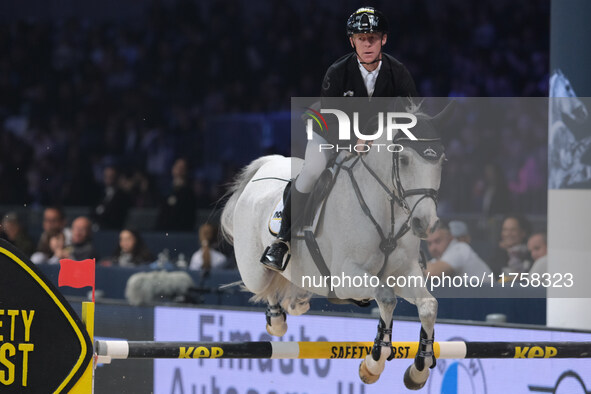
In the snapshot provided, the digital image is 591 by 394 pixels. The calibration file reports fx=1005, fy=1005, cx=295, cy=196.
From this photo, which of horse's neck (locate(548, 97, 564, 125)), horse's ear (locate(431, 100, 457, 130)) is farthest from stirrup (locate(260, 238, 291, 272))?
horse's neck (locate(548, 97, 564, 125))

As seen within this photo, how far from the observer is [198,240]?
9.52m

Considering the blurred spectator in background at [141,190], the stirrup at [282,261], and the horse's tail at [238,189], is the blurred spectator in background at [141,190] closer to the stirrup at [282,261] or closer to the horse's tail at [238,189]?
the horse's tail at [238,189]

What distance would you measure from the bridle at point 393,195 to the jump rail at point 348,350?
0.46 meters

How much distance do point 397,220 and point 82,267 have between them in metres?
1.58

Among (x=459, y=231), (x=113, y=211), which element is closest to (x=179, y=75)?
(x=113, y=211)

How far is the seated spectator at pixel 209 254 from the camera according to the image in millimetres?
8859

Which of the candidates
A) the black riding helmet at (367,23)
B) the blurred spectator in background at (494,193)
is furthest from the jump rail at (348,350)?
the blurred spectator in background at (494,193)

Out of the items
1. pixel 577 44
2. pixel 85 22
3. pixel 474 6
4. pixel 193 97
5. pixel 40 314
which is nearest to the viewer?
pixel 40 314

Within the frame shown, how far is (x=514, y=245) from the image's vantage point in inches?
290

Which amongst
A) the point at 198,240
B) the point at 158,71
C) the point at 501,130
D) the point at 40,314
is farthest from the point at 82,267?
the point at 158,71

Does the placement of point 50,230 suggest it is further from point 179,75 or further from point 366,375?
point 366,375

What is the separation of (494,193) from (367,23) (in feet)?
14.4

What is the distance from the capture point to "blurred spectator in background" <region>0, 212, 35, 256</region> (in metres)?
10.6

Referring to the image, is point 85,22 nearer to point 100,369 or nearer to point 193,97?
point 193,97
